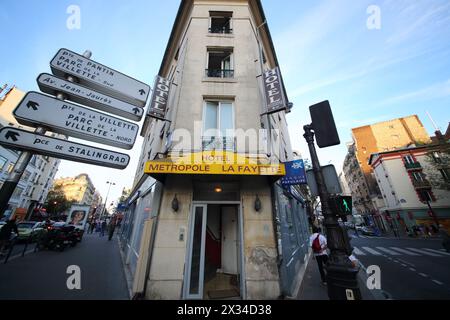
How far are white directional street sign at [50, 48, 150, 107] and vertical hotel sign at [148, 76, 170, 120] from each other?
2.71m

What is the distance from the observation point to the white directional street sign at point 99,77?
9.55 ft

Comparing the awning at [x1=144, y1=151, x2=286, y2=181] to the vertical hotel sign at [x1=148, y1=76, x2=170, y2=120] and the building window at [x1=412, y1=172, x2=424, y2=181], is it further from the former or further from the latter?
the building window at [x1=412, y1=172, x2=424, y2=181]

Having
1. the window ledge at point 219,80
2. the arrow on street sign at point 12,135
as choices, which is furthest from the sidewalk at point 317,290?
the window ledge at point 219,80

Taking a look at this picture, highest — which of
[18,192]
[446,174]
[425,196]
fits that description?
[446,174]

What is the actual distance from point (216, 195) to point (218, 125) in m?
2.59

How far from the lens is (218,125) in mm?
6461

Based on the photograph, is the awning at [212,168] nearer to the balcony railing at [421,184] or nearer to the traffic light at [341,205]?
the traffic light at [341,205]

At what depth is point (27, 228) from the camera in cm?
1386

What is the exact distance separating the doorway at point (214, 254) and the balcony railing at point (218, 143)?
77.1 inches

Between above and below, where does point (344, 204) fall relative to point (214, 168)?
below

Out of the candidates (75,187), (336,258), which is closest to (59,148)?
(336,258)

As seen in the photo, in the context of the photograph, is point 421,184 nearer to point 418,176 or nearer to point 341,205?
point 418,176
